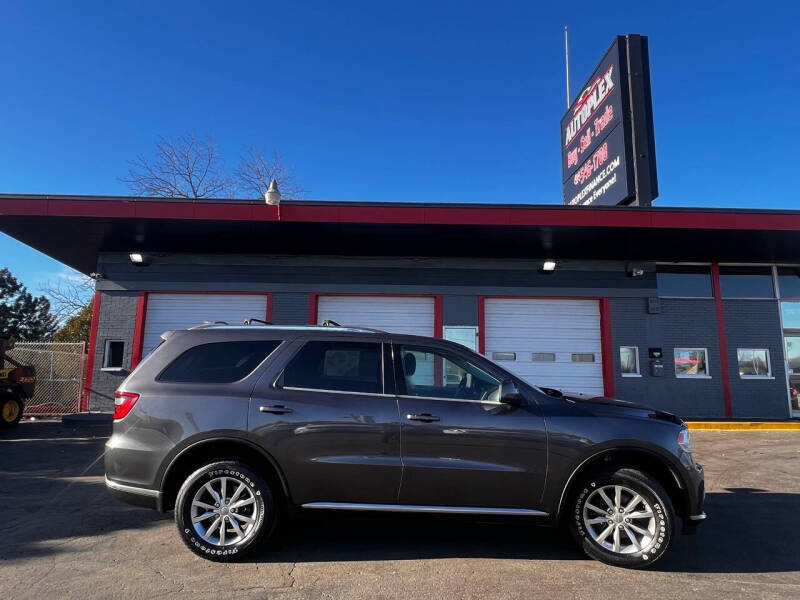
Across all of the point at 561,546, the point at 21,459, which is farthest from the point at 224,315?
the point at 561,546

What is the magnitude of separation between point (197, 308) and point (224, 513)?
9.21 meters

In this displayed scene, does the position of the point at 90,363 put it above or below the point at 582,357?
below

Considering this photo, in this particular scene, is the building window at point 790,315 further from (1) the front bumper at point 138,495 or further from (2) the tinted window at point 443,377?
(1) the front bumper at point 138,495

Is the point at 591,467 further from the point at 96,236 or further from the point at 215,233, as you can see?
the point at 96,236

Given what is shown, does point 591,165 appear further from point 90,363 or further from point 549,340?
point 90,363

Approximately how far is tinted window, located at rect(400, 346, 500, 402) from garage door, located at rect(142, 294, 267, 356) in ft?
28.3

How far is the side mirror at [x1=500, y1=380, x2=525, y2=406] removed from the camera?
160 inches

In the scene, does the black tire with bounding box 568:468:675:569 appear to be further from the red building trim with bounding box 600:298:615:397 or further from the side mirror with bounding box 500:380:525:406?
the red building trim with bounding box 600:298:615:397

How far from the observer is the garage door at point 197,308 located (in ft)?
40.5

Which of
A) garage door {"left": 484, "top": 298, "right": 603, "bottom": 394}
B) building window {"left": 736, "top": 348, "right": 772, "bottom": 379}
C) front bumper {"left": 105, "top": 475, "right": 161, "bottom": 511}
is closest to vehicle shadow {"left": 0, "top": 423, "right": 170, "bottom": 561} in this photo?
front bumper {"left": 105, "top": 475, "right": 161, "bottom": 511}

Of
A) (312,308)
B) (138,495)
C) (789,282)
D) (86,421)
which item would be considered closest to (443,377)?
(138,495)

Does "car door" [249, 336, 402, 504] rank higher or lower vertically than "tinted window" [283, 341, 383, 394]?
lower

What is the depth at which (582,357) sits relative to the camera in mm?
12523

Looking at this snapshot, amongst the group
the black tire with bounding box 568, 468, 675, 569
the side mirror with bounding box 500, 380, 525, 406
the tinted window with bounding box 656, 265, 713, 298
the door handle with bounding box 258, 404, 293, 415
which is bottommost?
the black tire with bounding box 568, 468, 675, 569
